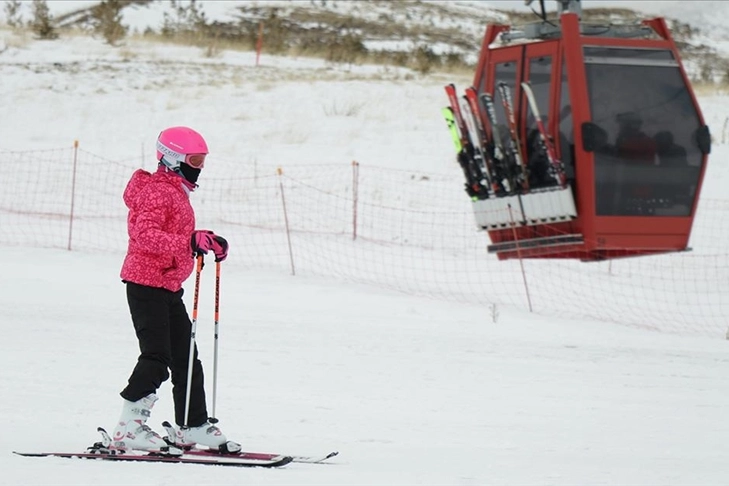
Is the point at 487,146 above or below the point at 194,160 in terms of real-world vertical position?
below

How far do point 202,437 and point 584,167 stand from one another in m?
8.21

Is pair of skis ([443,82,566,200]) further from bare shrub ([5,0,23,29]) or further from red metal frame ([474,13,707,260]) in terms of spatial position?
bare shrub ([5,0,23,29])

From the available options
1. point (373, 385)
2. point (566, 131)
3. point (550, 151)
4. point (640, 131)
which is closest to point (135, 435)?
point (373, 385)

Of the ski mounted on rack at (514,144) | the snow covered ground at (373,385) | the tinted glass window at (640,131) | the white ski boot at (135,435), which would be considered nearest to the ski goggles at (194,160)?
the white ski boot at (135,435)

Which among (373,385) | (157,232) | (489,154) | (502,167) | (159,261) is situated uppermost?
(157,232)

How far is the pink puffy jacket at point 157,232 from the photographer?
6.00 meters

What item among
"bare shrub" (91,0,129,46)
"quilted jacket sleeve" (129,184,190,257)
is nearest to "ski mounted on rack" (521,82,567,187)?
"quilted jacket sleeve" (129,184,190,257)

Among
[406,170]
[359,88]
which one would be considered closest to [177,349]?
[406,170]

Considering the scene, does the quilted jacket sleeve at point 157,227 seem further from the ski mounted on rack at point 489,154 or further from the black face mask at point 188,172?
the ski mounted on rack at point 489,154

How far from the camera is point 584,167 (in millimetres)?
13641

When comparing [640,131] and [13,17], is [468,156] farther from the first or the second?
[13,17]

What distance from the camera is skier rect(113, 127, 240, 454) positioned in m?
6.04

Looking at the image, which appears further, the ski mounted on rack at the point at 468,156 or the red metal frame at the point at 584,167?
the ski mounted on rack at the point at 468,156

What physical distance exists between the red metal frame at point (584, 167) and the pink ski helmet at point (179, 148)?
8074 mm
